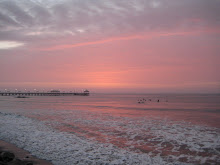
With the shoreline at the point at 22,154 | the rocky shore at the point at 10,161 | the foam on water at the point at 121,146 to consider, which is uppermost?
the rocky shore at the point at 10,161

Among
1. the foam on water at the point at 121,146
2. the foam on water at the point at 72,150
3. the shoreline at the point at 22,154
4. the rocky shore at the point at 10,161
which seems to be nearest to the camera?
the rocky shore at the point at 10,161

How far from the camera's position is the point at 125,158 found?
26.1 ft

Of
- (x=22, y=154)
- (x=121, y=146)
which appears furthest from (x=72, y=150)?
(x=121, y=146)

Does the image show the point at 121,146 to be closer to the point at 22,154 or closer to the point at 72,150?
the point at 72,150

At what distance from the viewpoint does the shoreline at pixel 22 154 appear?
727 centimetres

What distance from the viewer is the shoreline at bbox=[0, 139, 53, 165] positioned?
7271 millimetres

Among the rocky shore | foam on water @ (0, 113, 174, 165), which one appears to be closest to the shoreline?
the rocky shore

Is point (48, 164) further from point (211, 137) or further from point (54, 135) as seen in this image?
point (211, 137)

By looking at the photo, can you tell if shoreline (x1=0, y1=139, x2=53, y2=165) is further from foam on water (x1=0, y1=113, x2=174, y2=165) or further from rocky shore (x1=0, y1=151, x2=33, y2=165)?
foam on water (x1=0, y1=113, x2=174, y2=165)

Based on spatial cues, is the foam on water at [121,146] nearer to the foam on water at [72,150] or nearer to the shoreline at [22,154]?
the foam on water at [72,150]

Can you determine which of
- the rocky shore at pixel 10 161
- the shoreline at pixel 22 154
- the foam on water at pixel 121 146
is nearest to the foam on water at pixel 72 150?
the foam on water at pixel 121 146

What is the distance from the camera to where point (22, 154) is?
27.1 feet

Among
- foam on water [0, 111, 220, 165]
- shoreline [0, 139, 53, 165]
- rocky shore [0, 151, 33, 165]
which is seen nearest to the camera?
rocky shore [0, 151, 33, 165]

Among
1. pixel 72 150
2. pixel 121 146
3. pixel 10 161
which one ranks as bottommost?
pixel 121 146
